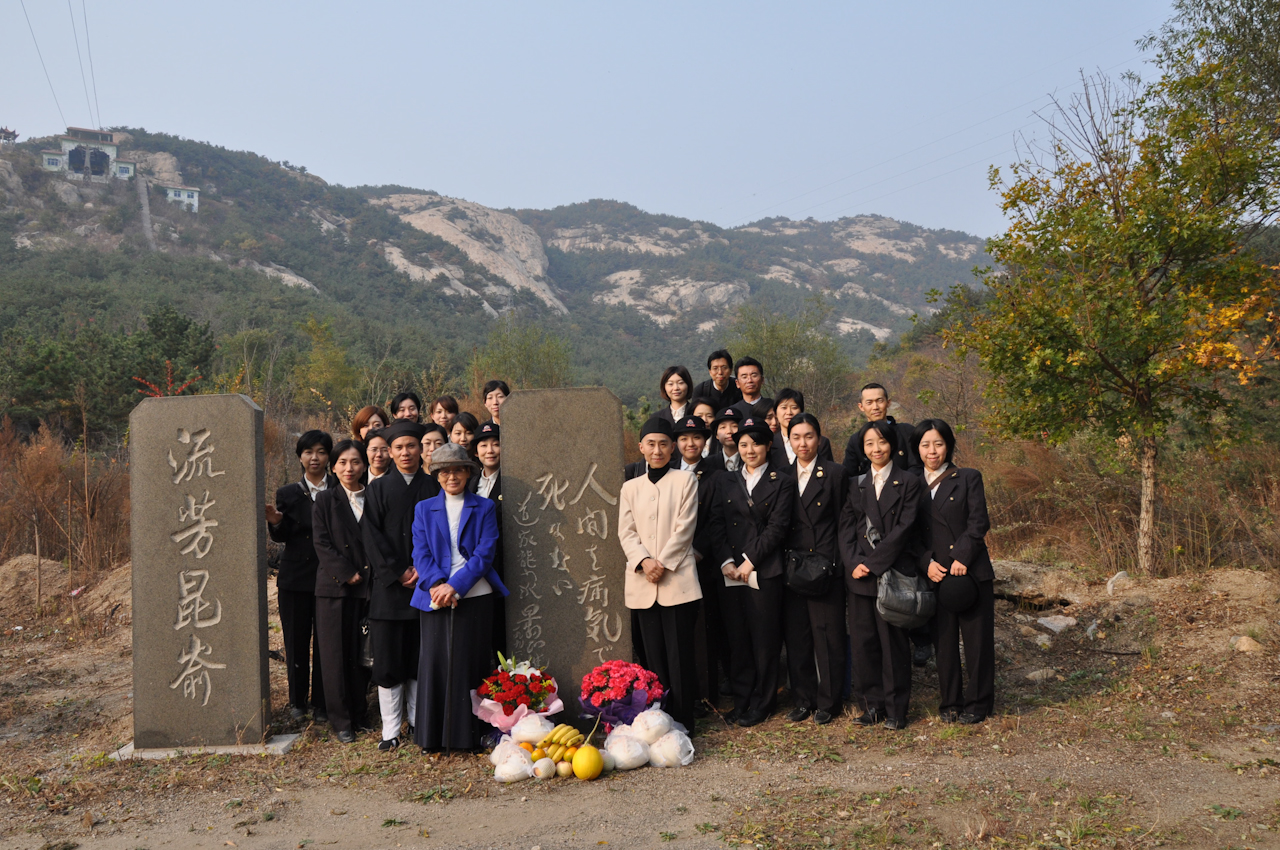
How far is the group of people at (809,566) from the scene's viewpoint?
4.52 meters

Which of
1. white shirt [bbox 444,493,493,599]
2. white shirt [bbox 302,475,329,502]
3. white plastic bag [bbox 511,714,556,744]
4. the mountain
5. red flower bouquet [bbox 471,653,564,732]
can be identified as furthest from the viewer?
the mountain

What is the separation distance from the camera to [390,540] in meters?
4.54

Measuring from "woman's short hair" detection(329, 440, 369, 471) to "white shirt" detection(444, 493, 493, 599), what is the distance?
0.68 meters

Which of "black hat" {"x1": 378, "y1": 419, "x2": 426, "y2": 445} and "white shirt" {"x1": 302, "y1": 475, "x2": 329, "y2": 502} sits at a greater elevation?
"black hat" {"x1": 378, "y1": 419, "x2": 426, "y2": 445}

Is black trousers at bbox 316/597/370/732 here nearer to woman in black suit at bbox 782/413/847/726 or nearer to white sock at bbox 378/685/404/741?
white sock at bbox 378/685/404/741

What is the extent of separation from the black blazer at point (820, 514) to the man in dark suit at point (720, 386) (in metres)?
1.35

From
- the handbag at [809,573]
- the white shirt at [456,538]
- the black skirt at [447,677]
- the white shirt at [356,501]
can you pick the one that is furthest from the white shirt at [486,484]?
the handbag at [809,573]

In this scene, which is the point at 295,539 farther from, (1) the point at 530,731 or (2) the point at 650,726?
(2) the point at 650,726

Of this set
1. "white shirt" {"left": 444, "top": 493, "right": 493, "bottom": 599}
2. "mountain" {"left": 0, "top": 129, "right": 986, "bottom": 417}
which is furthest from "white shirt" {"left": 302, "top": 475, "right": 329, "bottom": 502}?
"mountain" {"left": 0, "top": 129, "right": 986, "bottom": 417}

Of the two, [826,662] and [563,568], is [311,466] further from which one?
[826,662]

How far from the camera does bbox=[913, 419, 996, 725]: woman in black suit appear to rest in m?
4.47

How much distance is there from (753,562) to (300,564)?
268cm

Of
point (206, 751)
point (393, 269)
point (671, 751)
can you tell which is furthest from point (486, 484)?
point (393, 269)

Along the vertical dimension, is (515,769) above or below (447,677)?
below
